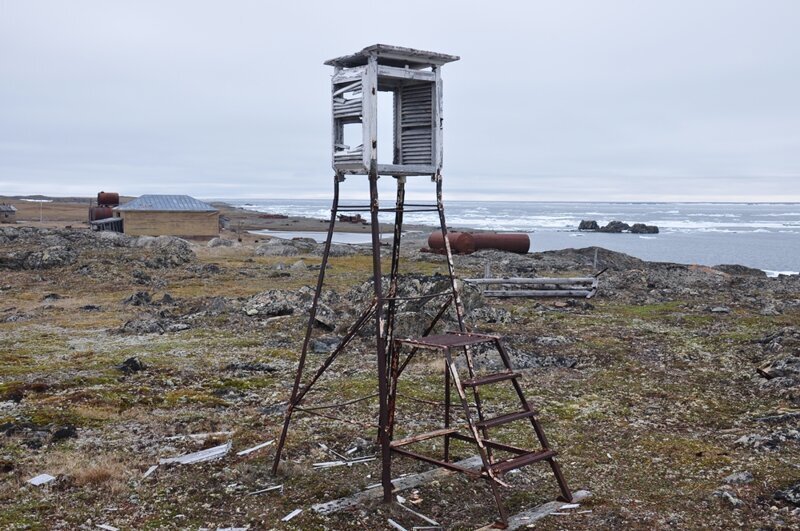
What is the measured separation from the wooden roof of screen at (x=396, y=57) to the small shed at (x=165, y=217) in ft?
166

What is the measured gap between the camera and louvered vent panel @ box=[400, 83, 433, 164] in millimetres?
9484

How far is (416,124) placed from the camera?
9.57m

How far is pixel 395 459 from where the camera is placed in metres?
10.7

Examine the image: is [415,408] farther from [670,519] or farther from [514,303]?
[514,303]

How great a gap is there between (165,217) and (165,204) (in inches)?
65.4

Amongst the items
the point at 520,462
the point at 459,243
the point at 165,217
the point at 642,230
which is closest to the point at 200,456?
the point at 520,462

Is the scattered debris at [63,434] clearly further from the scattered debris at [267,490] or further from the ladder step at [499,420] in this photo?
the ladder step at [499,420]

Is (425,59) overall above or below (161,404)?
above

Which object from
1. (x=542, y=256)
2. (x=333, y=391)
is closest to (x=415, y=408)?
(x=333, y=391)

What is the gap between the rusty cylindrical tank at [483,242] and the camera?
151 ft

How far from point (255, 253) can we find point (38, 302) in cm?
2323

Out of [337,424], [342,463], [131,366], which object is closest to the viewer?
[342,463]

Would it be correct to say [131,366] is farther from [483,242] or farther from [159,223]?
[159,223]

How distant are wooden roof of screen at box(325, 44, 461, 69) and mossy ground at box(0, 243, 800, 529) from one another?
5564mm
